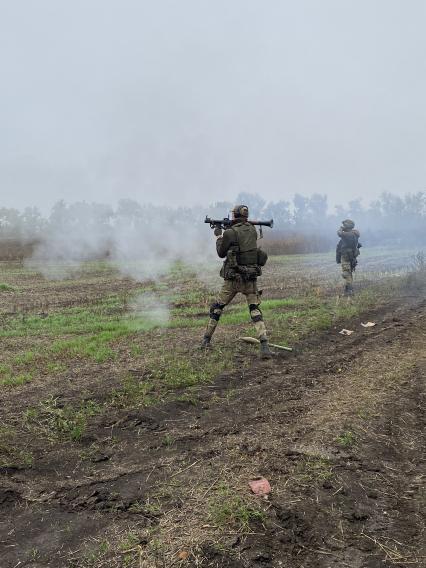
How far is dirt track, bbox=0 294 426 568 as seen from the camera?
3201 mm

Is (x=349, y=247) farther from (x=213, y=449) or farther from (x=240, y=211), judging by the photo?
(x=213, y=449)

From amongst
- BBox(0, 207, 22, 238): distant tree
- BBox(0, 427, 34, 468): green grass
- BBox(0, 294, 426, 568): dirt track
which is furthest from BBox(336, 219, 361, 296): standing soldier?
BBox(0, 207, 22, 238): distant tree

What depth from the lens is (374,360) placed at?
25.1ft

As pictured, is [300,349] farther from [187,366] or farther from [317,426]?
[317,426]

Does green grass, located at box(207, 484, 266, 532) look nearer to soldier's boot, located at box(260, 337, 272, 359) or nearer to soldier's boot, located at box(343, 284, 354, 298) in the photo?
soldier's boot, located at box(260, 337, 272, 359)

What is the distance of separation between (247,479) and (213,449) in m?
0.71

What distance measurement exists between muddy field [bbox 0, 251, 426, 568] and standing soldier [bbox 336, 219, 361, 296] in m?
4.22

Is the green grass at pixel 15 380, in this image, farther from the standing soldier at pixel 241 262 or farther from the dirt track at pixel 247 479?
the standing soldier at pixel 241 262

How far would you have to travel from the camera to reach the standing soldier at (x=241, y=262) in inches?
324

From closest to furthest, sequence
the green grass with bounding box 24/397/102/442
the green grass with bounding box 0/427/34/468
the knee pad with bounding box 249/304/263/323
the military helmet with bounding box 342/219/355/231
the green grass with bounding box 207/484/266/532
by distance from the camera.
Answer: the green grass with bounding box 207/484/266/532
the green grass with bounding box 0/427/34/468
the green grass with bounding box 24/397/102/442
the knee pad with bounding box 249/304/263/323
the military helmet with bounding box 342/219/355/231

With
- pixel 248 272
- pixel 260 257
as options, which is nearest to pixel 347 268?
pixel 260 257

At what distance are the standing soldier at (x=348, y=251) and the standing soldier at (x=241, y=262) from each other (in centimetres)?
667

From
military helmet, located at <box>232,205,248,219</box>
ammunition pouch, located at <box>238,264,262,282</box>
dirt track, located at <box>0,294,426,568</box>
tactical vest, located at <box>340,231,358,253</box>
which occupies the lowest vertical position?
dirt track, located at <box>0,294,426,568</box>

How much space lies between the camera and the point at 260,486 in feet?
12.8
